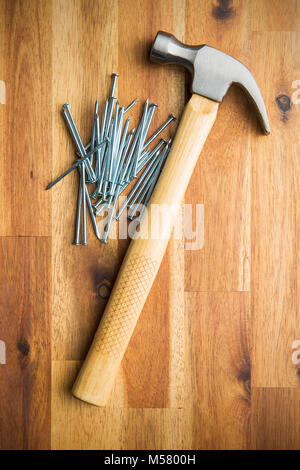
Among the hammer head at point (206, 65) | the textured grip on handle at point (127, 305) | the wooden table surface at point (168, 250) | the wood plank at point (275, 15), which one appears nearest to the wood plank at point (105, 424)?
the wooden table surface at point (168, 250)

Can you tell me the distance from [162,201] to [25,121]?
44 centimetres

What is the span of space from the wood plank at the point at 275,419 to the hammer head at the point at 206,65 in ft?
2.66

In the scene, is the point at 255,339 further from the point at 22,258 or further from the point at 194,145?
the point at 22,258

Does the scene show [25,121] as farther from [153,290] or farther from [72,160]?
[153,290]

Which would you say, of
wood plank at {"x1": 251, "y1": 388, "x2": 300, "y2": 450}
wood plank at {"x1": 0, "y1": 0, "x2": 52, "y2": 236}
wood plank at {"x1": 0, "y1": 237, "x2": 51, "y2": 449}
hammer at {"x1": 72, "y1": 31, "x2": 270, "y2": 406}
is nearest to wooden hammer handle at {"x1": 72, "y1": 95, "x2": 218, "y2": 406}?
hammer at {"x1": 72, "y1": 31, "x2": 270, "y2": 406}

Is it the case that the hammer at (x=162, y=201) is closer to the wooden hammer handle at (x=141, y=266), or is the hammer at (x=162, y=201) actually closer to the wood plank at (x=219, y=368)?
the wooden hammer handle at (x=141, y=266)

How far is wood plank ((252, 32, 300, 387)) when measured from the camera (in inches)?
41.9

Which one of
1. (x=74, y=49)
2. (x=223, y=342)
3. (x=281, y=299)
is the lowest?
(x=223, y=342)

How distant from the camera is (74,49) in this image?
3.47 ft

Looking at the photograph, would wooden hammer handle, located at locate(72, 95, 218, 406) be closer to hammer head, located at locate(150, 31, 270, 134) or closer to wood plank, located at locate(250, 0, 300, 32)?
hammer head, located at locate(150, 31, 270, 134)

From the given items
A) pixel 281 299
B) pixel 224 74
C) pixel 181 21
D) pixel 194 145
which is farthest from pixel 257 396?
pixel 181 21

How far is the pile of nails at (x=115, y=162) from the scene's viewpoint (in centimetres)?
103

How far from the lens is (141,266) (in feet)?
3.22

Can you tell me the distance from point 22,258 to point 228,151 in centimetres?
64
